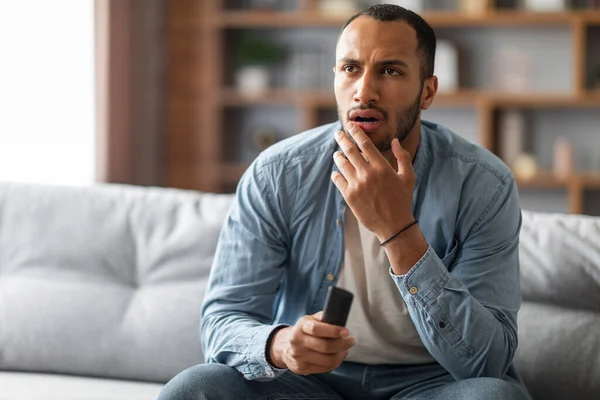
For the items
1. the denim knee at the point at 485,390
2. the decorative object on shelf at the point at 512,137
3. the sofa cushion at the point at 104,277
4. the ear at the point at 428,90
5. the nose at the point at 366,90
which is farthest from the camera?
the decorative object on shelf at the point at 512,137

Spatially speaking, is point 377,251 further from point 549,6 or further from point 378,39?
point 549,6

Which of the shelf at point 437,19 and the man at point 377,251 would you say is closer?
the man at point 377,251

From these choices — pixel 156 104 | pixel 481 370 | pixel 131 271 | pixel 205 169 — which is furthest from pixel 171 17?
pixel 481 370

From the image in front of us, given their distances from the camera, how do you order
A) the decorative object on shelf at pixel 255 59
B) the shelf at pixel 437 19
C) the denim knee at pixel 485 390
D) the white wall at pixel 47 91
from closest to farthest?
the denim knee at pixel 485 390 → the white wall at pixel 47 91 → the shelf at pixel 437 19 → the decorative object on shelf at pixel 255 59

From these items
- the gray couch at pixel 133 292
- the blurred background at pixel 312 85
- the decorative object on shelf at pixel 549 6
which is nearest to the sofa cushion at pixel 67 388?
the gray couch at pixel 133 292

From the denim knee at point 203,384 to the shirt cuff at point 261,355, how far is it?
51mm

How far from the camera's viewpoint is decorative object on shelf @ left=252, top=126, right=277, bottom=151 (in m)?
4.84

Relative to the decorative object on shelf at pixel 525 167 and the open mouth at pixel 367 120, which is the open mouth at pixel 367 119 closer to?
the open mouth at pixel 367 120

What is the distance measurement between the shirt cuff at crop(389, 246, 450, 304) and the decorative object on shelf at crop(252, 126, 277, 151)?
3.28 metres

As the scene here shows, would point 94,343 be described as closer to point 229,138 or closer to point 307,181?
point 307,181

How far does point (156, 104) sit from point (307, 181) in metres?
2.98

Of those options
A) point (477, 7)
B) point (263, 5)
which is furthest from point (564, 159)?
point (263, 5)

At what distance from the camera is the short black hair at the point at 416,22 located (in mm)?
1706

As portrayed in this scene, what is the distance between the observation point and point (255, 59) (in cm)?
477
